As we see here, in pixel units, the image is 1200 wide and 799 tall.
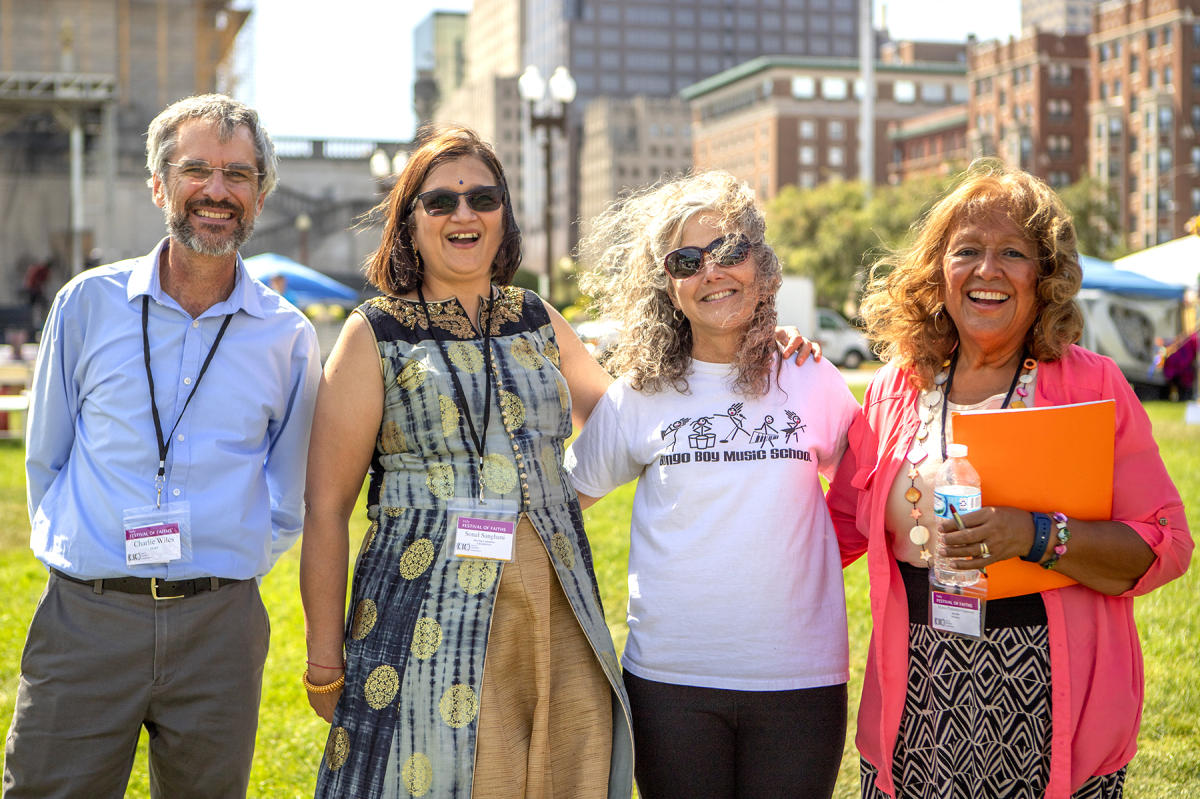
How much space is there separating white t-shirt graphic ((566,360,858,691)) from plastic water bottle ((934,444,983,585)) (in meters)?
0.35

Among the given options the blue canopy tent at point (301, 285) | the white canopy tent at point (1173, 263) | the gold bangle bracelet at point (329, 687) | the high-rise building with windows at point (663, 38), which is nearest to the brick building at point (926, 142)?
the high-rise building with windows at point (663, 38)

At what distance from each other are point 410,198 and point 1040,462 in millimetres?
1717

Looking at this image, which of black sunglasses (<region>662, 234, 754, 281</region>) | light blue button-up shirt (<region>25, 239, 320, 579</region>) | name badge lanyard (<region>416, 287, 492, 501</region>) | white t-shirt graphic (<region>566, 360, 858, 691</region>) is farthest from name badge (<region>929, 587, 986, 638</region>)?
light blue button-up shirt (<region>25, 239, 320, 579</region>)

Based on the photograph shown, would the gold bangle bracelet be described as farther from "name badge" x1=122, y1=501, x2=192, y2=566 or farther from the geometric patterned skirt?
the geometric patterned skirt

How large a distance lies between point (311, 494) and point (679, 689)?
1.07 m

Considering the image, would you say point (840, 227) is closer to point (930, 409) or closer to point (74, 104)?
point (74, 104)

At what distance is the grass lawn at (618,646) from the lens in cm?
469

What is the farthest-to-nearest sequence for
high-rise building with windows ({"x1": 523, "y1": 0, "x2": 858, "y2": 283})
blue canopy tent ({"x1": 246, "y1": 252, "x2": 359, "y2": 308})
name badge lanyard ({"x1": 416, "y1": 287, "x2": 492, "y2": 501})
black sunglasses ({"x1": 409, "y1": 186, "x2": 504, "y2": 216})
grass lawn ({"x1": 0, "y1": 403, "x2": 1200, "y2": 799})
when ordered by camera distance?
high-rise building with windows ({"x1": 523, "y1": 0, "x2": 858, "y2": 283}) → blue canopy tent ({"x1": 246, "y1": 252, "x2": 359, "y2": 308}) → grass lawn ({"x1": 0, "y1": 403, "x2": 1200, "y2": 799}) → black sunglasses ({"x1": 409, "y1": 186, "x2": 504, "y2": 216}) → name badge lanyard ({"x1": 416, "y1": 287, "x2": 492, "y2": 501})

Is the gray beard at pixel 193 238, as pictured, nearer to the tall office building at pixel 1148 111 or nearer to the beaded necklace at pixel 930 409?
the beaded necklace at pixel 930 409

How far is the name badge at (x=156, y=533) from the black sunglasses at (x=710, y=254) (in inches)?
57.1

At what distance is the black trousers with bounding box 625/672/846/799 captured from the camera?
2.90m

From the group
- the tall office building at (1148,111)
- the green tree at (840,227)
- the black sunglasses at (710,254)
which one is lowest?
the black sunglasses at (710,254)

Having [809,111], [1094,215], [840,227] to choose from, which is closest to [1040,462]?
[840,227]

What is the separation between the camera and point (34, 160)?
41875mm
